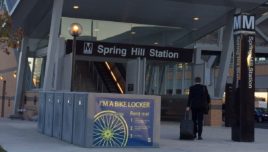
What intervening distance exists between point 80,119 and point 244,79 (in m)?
4.99

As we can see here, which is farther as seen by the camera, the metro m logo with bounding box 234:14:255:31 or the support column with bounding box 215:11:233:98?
the support column with bounding box 215:11:233:98

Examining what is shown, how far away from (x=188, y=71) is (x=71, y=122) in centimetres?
1670

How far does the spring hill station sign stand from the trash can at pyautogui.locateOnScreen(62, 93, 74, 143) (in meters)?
10.6

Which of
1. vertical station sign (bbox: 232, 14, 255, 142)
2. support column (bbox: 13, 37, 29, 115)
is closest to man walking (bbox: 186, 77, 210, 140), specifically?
vertical station sign (bbox: 232, 14, 255, 142)

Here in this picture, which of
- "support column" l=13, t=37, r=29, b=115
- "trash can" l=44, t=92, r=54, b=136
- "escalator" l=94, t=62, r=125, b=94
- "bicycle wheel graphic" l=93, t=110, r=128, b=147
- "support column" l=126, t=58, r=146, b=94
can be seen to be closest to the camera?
"bicycle wheel graphic" l=93, t=110, r=128, b=147

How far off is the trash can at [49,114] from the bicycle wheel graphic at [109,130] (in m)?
3.72

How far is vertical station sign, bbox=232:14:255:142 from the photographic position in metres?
15.2

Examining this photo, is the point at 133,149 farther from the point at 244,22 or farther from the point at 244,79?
the point at 244,22

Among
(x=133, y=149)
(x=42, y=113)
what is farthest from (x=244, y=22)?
(x=42, y=113)

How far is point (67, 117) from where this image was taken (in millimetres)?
14336

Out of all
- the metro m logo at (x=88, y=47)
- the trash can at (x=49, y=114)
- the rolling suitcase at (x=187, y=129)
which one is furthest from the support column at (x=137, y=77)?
the rolling suitcase at (x=187, y=129)

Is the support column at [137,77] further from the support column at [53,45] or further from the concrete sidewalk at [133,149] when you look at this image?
the concrete sidewalk at [133,149]

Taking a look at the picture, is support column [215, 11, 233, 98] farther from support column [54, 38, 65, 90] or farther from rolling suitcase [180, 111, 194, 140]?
rolling suitcase [180, 111, 194, 140]

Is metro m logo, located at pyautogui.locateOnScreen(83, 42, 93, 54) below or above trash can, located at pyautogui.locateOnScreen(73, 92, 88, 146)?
above
